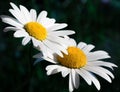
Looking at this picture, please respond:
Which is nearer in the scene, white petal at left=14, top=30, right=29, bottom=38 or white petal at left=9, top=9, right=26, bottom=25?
white petal at left=14, top=30, right=29, bottom=38

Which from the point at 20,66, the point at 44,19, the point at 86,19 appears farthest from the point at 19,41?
the point at 44,19

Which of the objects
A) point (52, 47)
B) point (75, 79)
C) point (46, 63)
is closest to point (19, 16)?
point (52, 47)

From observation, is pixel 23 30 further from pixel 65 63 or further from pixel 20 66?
pixel 20 66

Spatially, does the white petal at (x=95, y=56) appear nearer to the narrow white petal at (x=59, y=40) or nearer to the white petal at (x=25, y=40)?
the narrow white petal at (x=59, y=40)

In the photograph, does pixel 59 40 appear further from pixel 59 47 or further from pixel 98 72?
pixel 98 72

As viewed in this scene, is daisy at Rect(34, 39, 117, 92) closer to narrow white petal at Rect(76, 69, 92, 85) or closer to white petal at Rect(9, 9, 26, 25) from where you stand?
narrow white petal at Rect(76, 69, 92, 85)

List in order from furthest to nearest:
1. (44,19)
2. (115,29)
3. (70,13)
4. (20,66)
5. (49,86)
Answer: (115,29) < (70,13) < (20,66) < (49,86) < (44,19)

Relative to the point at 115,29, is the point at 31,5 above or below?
below

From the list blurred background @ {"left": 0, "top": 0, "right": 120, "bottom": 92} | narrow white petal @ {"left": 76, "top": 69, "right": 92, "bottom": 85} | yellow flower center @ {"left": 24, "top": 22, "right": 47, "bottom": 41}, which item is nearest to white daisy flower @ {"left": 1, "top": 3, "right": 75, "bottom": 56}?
yellow flower center @ {"left": 24, "top": 22, "right": 47, "bottom": 41}
